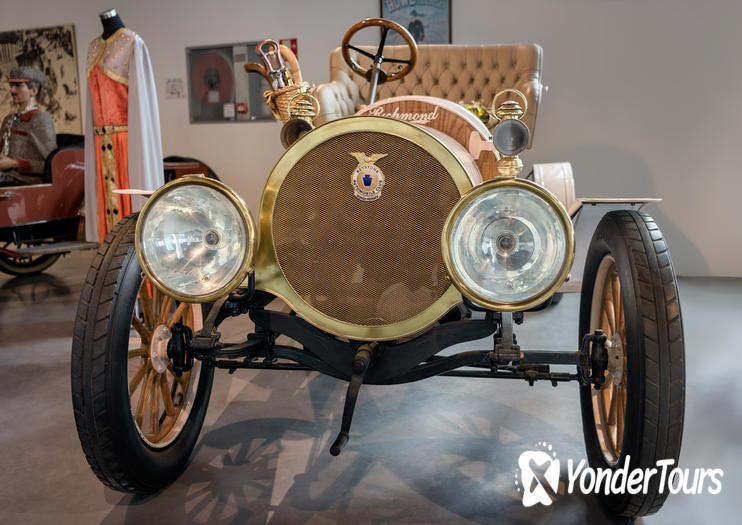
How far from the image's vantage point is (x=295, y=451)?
1.91m

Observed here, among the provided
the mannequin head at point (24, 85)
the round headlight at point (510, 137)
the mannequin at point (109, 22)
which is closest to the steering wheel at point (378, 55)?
the round headlight at point (510, 137)

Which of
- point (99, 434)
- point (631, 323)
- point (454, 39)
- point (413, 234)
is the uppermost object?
point (454, 39)

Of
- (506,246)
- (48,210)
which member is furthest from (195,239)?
(48,210)

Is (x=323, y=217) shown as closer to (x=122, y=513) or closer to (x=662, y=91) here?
(x=122, y=513)

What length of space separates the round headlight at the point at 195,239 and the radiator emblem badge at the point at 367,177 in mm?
277

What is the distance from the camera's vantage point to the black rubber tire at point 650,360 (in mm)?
1325

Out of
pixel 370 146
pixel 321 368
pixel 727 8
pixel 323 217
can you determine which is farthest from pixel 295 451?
pixel 727 8

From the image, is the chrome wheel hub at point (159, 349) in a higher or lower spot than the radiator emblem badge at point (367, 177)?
lower

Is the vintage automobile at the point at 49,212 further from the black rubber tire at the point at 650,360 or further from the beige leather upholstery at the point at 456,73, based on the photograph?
the black rubber tire at the point at 650,360

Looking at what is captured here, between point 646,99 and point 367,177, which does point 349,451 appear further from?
point 646,99

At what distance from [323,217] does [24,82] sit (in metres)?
4.38

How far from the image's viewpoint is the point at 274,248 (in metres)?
1.52

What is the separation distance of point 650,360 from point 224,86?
5477 millimetres

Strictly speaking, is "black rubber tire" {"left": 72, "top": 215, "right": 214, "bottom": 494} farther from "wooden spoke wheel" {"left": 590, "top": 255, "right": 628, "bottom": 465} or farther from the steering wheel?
"wooden spoke wheel" {"left": 590, "top": 255, "right": 628, "bottom": 465}
